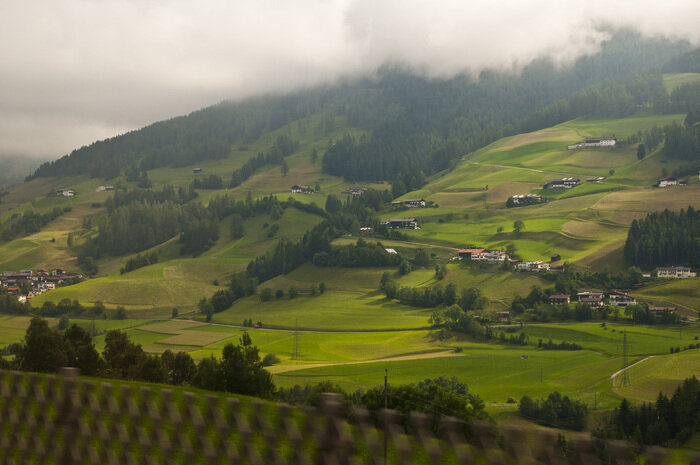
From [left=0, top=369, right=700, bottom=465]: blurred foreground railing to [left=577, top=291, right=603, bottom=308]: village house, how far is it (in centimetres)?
9337

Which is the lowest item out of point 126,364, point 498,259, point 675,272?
point 675,272

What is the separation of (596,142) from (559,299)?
112 metres

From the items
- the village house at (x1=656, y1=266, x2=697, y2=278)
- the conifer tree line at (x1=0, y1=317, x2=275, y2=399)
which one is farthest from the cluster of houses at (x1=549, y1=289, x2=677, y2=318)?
the conifer tree line at (x1=0, y1=317, x2=275, y2=399)

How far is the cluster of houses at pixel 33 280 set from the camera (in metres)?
151

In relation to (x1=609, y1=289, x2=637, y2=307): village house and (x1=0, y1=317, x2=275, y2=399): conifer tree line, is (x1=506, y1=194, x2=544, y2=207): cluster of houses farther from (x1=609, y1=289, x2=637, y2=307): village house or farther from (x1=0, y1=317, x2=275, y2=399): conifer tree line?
(x1=0, y1=317, x2=275, y2=399): conifer tree line

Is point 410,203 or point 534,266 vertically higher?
point 410,203

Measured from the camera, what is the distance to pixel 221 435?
626cm

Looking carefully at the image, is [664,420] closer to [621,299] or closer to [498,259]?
[621,299]

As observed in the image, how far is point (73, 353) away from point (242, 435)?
120ft

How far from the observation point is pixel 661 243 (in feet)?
353

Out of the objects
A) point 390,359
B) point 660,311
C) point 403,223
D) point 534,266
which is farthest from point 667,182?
point 390,359

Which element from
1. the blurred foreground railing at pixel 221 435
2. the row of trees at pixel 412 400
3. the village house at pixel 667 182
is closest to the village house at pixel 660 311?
the row of trees at pixel 412 400

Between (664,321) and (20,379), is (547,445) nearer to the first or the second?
(20,379)

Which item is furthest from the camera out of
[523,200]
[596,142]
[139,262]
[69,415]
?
[596,142]
